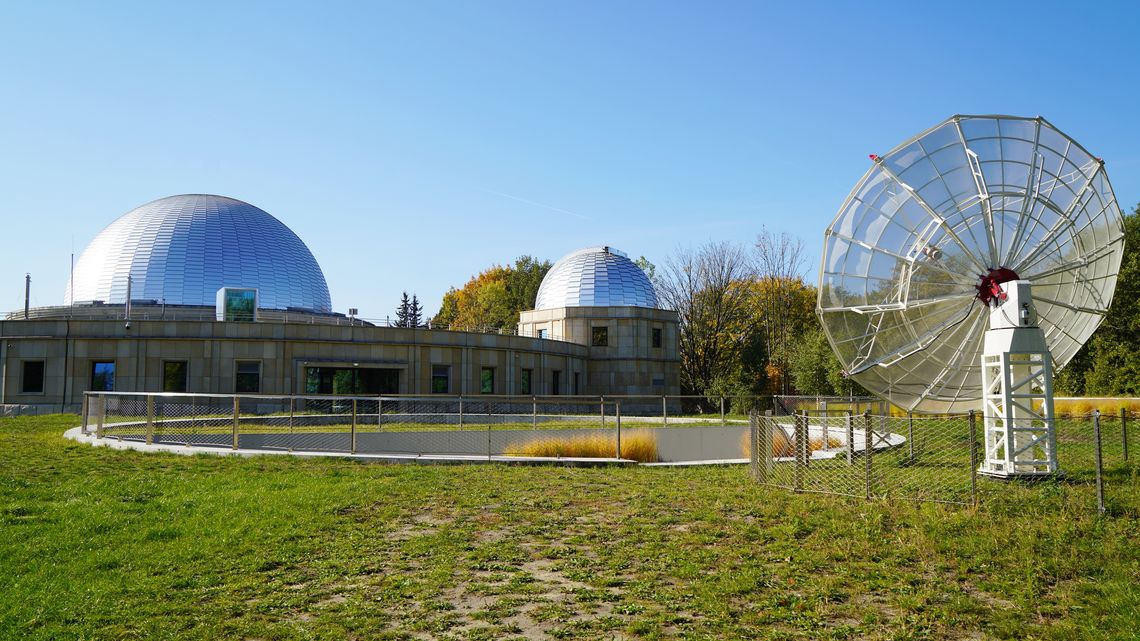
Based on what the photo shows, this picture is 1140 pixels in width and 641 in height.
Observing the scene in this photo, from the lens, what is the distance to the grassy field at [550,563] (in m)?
7.20

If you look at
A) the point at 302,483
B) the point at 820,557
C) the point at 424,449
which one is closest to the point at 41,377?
the point at 424,449

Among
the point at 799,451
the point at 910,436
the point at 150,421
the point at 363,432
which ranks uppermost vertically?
the point at 910,436

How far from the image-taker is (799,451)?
15.5 m

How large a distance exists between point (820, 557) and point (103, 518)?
357 inches

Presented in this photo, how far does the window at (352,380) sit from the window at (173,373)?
531 cm

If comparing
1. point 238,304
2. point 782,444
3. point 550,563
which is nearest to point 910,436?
point 782,444

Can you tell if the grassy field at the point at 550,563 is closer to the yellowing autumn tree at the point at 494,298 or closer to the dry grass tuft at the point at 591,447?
the dry grass tuft at the point at 591,447

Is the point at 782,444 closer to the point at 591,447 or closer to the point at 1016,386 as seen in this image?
the point at 591,447

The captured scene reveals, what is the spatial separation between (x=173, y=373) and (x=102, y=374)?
123 inches

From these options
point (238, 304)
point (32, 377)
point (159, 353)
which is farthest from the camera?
point (238, 304)

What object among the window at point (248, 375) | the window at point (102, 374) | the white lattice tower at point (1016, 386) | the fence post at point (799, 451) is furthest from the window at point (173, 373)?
the white lattice tower at point (1016, 386)

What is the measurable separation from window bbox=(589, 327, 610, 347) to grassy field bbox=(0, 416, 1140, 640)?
43.0 m

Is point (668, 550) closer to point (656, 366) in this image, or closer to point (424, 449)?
point (424, 449)

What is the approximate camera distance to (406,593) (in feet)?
26.6
